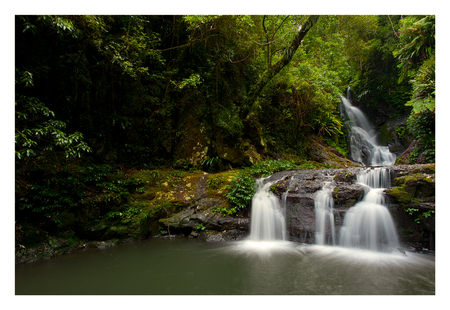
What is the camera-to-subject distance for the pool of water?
3.13m

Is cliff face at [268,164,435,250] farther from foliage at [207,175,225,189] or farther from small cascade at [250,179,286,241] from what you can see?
foliage at [207,175,225,189]

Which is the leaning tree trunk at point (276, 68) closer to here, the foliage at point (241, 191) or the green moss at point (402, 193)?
the foliage at point (241, 191)

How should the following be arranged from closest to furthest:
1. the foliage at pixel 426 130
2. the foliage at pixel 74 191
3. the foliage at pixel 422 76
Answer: the foliage at pixel 74 191, the foliage at pixel 422 76, the foliage at pixel 426 130

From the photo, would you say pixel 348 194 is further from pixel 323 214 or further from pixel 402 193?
pixel 402 193

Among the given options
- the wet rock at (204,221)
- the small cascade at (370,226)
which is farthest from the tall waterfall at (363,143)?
the wet rock at (204,221)

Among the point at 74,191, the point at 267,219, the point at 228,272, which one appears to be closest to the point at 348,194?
the point at 267,219

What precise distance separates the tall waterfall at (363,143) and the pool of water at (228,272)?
835 cm

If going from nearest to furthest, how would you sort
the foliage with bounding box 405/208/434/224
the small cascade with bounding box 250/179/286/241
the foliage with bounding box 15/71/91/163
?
the foliage with bounding box 15/71/91/163 → the foliage with bounding box 405/208/434/224 → the small cascade with bounding box 250/179/286/241

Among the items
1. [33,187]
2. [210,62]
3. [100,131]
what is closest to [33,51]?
[100,131]

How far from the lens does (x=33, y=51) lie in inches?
194

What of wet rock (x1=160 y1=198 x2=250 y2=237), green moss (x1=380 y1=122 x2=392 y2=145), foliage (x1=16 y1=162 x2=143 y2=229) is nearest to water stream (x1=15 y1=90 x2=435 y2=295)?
wet rock (x1=160 y1=198 x2=250 y2=237)

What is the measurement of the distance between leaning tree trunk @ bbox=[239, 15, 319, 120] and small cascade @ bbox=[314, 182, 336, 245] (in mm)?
4667

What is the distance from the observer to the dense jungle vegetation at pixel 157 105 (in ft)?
15.2

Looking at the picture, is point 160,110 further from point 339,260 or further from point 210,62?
point 339,260
